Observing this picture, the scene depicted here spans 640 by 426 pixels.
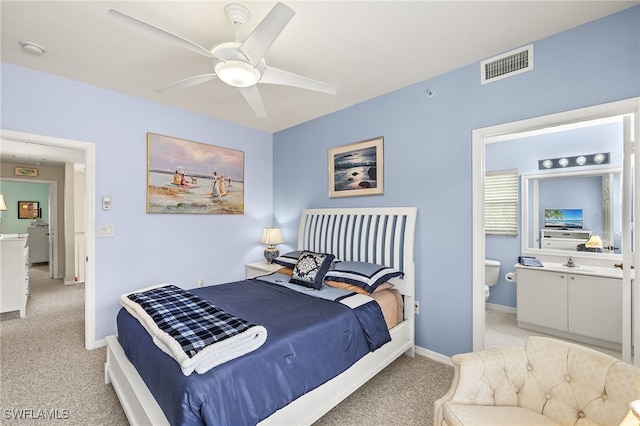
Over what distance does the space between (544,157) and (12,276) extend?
7.43 meters

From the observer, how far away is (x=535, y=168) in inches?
156

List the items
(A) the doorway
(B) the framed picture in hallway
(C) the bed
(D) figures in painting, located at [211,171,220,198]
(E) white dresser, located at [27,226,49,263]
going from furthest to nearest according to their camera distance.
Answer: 1. (B) the framed picture in hallway
2. (E) white dresser, located at [27,226,49,263]
3. (D) figures in painting, located at [211,171,220,198]
4. (A) the doorway
5. (C) the bed

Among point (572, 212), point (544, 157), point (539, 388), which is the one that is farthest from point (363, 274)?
point (544, 157)

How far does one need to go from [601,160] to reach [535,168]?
2.19 feet

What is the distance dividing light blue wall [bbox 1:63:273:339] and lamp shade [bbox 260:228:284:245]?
0.36 meters

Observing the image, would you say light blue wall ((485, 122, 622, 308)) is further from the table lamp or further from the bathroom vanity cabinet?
the table lamp

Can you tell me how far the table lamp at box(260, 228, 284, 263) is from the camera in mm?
4184

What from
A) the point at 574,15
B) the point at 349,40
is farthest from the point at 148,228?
the point at 574,15

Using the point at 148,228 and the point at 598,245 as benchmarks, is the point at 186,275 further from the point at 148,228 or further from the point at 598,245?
the point at 598,245

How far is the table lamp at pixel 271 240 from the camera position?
4.18m

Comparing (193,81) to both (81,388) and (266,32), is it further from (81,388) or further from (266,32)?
(81,388)

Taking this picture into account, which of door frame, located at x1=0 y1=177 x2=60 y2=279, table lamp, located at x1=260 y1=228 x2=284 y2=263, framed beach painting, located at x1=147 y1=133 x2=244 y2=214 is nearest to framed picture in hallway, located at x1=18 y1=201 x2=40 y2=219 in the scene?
door frame, located at x1=0 y1=177 x2=60 y2=279

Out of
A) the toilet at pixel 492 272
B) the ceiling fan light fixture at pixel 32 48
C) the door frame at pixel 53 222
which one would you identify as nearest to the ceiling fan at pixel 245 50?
the ceiling fan light fixture at pixel 32 48

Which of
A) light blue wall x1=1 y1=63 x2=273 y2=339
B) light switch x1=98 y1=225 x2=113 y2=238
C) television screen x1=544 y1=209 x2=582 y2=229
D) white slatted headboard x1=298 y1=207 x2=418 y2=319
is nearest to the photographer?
light blue wall x1=1 y1=63 x2=273 y2=339
